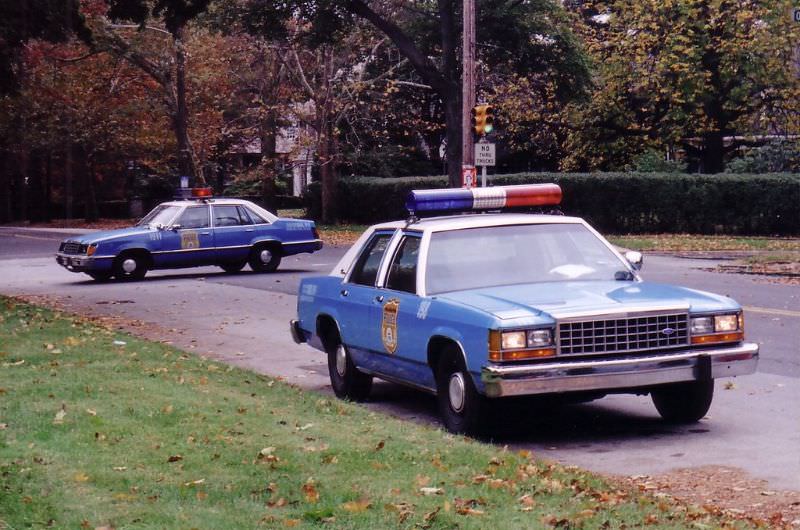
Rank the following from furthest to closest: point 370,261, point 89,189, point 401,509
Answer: point 89,189
point 370,261
point 401,509

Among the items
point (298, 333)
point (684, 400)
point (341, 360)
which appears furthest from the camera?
point (298, 333)

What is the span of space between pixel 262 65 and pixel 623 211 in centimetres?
1562

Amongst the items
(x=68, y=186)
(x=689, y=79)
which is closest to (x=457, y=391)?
(x=689, y=79)

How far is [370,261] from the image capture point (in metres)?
10.8

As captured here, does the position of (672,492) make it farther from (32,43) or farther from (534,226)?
(32,43)

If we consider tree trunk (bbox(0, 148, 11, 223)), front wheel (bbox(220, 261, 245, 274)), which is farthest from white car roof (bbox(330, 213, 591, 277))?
tree trunk (bbox(0, 148, 11, 223))

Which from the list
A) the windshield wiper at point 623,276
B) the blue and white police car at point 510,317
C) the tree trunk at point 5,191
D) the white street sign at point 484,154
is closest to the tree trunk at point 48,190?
the tree trunk at point 5,191

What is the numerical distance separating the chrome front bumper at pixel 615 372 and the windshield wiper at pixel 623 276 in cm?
112

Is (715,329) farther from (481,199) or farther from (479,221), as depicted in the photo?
(481,199)

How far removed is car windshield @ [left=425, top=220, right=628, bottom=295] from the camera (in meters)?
9.72

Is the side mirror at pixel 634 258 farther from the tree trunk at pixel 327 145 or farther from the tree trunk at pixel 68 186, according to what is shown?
the tree trunk at pixel 68 186

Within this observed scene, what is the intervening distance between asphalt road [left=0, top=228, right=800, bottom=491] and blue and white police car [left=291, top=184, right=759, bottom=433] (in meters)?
0.41

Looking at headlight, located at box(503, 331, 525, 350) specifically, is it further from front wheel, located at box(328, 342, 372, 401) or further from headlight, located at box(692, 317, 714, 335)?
front wheel, located at box(328, 342, 372, 401)

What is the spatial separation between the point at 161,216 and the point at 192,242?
3.40 feet
